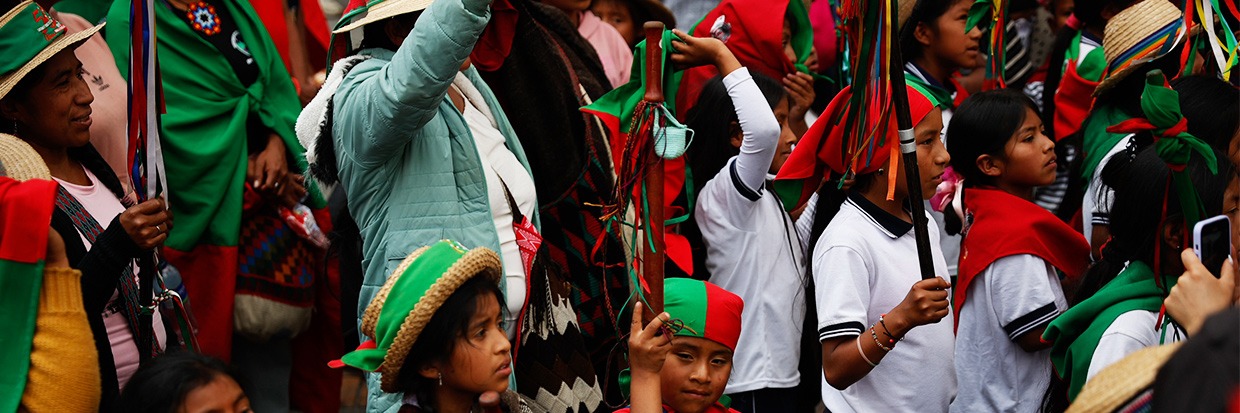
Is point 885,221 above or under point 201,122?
under

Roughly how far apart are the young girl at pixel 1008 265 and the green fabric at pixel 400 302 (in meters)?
1.76

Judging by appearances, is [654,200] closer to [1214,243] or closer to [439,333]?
[439,333]

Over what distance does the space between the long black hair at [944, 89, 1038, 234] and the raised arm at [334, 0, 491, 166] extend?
1.85m

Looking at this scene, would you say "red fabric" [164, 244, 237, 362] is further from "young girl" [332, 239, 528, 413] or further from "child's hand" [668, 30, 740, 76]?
"child's hand" [668, 30, 740, 76]

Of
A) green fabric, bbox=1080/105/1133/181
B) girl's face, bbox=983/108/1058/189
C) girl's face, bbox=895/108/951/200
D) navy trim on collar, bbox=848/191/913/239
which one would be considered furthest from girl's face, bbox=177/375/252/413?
green fabric, bbox=1080/105/1133/181

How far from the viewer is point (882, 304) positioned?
3076 millimetres

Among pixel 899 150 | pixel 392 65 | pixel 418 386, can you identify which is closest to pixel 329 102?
pixel 392 65

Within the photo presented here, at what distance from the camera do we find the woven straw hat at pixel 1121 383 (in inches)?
57.5

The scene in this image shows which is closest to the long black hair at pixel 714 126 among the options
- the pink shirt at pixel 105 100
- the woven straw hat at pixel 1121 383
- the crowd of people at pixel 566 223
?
the crowd of people at pixel 566 223

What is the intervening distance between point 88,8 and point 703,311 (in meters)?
2.85

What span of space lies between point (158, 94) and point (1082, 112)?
12.6ft

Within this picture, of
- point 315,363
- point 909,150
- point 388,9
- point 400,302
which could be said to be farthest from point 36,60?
point 909,150

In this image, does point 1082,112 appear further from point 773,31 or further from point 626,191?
point 626,191

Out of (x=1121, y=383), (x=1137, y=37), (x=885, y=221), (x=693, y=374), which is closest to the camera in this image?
(x=1121, y=383)
